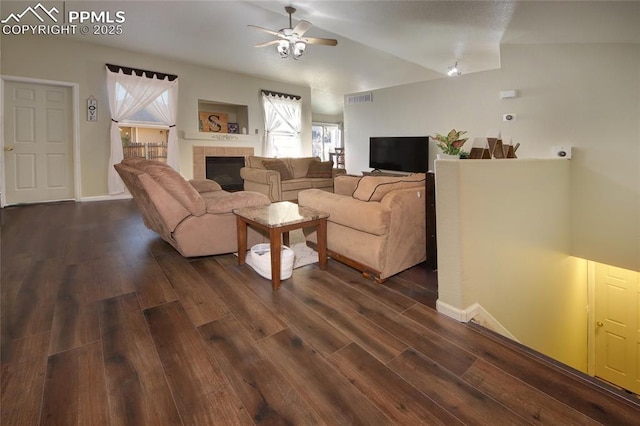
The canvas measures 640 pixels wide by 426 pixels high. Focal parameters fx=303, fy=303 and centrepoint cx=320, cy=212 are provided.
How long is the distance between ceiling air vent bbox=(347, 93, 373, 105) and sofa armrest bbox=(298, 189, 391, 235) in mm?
4495

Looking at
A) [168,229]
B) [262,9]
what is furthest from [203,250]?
[262,9]

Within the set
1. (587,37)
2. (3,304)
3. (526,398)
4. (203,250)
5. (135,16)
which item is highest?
(135,16)

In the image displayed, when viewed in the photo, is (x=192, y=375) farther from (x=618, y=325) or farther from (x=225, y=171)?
(x=225, y=171)

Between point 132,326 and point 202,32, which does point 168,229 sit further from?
point 202,32

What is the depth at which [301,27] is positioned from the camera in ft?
12.5

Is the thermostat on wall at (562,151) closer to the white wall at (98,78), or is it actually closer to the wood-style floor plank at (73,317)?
the wood-style floor plank at (73,317)

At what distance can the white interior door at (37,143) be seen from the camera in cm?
479

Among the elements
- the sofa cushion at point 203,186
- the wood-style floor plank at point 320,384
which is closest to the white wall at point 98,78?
the sofa cushion at point 203,186

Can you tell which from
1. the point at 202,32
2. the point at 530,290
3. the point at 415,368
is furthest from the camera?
the point at 202,32

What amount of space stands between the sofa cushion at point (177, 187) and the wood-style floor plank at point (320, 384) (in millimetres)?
1477

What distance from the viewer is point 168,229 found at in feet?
8.64

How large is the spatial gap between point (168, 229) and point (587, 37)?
4499 millimetres

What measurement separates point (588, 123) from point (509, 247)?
7.62 ft

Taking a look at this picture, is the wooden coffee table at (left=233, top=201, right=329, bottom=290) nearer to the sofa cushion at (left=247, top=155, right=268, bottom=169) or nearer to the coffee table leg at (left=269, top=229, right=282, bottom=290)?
the coffee table leg at (left=269, top=229, right=282, bottom=290)
